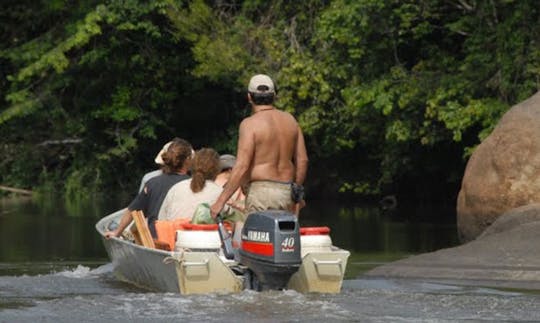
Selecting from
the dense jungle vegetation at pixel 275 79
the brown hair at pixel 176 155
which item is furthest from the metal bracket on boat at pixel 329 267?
the dense jungle vegetation at pixel 275 79

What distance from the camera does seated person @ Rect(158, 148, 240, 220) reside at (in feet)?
46.5

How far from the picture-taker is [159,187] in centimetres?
1496

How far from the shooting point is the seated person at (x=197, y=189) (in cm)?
1418

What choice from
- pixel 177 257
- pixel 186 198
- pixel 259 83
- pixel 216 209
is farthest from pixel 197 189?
pixel 259 83

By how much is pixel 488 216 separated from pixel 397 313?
23.0ft

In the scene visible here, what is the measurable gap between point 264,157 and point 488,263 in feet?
12.0

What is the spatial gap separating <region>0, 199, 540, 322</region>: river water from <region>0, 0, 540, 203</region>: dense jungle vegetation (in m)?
5.96

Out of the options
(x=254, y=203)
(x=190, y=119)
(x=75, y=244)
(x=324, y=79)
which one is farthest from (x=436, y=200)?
(x=254, y=203)

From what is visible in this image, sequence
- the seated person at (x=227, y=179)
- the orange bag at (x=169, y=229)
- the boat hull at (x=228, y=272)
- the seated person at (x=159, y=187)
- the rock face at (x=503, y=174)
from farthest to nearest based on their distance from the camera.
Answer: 1. the rock face at (x=503, y=174)
2. the seated person at (x=159, y=187)
3. the orange bag at (x=169, y=229)
4. the seated person at (x=227, y=179)
5. the boat hull at (x=228, y=272)

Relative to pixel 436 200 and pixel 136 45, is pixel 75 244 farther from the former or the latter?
pixel 136 45

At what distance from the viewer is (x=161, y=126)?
124ft

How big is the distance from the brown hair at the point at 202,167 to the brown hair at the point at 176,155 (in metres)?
0.50

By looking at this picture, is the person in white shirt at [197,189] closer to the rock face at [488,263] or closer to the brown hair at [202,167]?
the brown hair at [202,167]

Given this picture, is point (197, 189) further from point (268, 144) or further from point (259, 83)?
point (259, 83)
